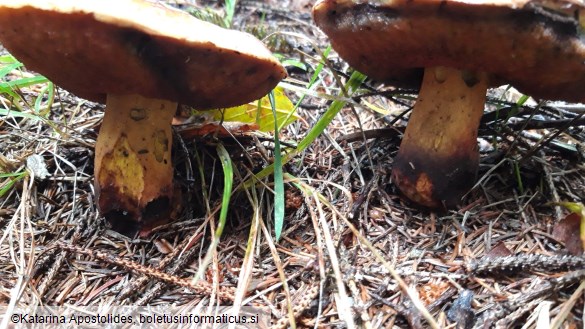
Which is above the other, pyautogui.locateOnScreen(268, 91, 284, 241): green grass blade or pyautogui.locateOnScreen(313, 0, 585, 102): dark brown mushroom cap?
pyautogui.locateOnScreen(313, 0, 585, 102): dark brown mushroom cap

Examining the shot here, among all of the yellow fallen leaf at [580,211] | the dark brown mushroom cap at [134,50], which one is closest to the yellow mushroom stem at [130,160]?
the dark brown mushroom cap at [134,50]

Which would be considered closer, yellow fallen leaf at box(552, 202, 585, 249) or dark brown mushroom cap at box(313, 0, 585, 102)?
dark brown mushroom cap at box(313, 0, 585, 102)

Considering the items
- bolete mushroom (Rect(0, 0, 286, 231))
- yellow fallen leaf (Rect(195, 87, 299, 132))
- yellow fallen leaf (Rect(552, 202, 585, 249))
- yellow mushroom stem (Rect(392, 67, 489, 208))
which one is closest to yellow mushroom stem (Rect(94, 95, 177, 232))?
bolete mushroom (Rect(0, 0, 286, 231))

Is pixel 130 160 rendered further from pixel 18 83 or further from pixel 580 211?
pixel 580 211

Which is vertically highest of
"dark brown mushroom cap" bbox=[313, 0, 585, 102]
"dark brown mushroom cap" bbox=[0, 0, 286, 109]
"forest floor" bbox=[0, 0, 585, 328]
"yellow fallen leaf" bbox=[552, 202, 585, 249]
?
"dark brown mushroom cap" bbox=[313, 0, 585, 102]

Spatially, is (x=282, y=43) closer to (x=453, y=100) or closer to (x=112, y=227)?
(x=453, y=100)

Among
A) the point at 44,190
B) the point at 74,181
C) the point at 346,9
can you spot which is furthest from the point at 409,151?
the point at 44,190

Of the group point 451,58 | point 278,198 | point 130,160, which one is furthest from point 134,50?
point 451,58

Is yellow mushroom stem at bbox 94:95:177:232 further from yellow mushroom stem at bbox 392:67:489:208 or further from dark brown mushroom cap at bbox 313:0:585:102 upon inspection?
yellow mushroom stem at bbox 392:67:489:208

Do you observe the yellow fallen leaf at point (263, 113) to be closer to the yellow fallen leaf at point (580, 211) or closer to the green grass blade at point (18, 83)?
the green grass blade at point (18, 83)
